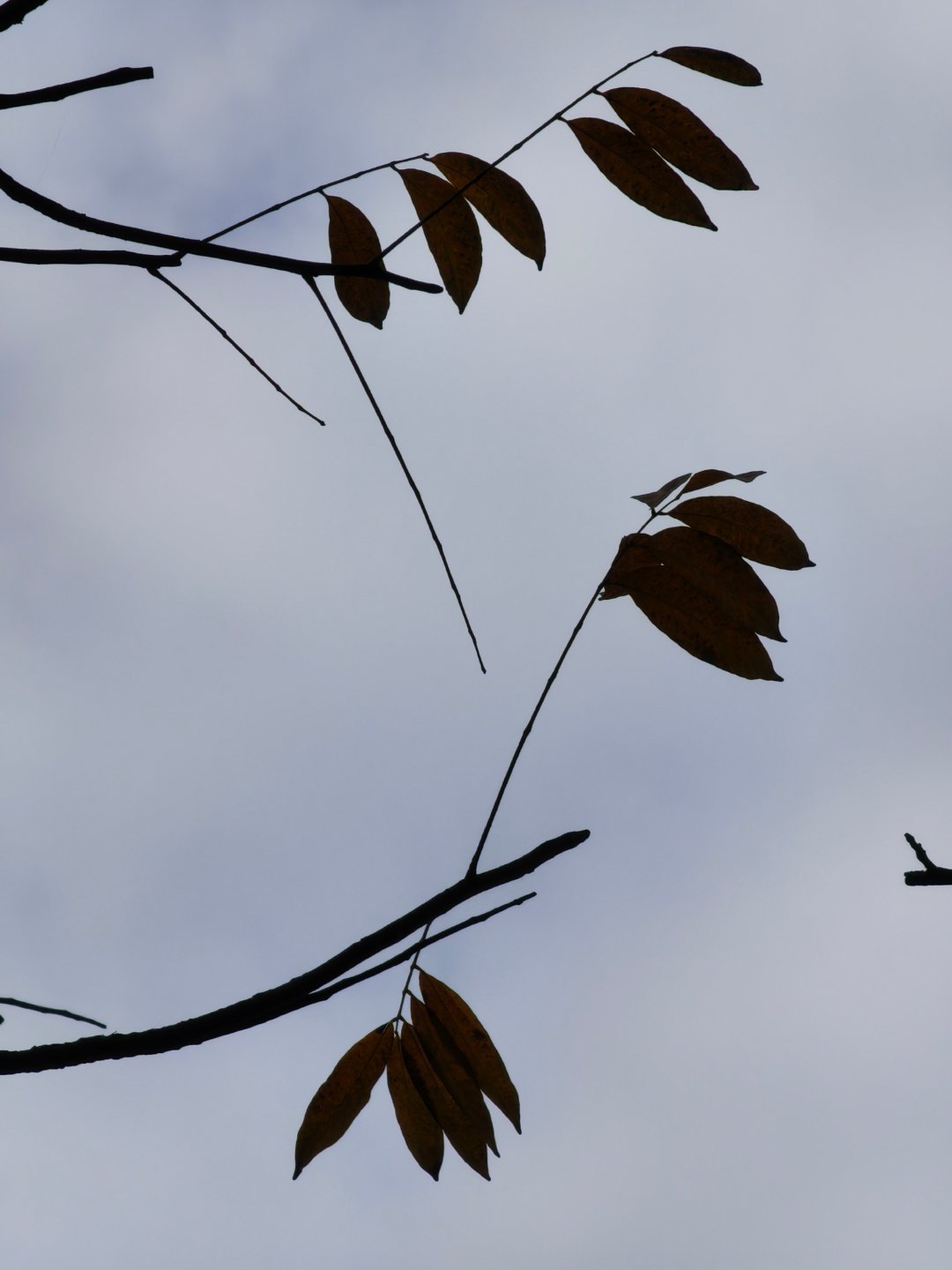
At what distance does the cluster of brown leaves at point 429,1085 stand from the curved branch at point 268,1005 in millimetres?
548

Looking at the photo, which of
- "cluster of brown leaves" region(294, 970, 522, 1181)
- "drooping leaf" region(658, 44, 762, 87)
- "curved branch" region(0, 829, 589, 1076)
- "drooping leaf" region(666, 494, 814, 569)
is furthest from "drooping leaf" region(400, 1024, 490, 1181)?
"drooping leaf" region(658, 44, 762, 87)

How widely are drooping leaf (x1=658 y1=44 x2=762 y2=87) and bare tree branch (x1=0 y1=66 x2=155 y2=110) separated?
2.87ft

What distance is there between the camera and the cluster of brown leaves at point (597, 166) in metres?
1.59

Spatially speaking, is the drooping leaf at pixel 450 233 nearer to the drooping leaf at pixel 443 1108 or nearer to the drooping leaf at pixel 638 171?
the drooping leaf at pixel 638 171

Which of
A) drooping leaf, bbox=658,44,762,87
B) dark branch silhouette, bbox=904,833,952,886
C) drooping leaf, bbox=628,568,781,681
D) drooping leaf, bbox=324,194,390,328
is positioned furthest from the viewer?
drooping leaf, bbox=324,194,390,328

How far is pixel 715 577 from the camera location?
5.71ft

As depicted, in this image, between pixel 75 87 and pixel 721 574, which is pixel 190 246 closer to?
pixel 75 87

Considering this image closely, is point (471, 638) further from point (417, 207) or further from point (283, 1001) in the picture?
point (417, 207)

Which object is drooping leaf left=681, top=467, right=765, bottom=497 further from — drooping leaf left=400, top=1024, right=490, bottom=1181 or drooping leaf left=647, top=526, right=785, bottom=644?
drooping leaf left=400, top=1024, right=490, bottom=1181

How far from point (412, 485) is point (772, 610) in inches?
26.4

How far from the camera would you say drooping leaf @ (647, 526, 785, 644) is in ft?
5.54

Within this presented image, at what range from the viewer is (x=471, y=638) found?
4.97 ft

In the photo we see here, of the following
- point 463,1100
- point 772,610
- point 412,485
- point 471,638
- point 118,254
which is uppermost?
point 118,254

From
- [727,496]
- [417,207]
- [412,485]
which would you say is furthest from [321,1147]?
[417,207]
